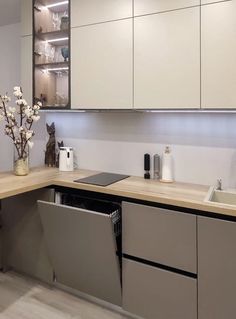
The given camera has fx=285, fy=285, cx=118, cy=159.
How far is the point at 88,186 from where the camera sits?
2.00 meters

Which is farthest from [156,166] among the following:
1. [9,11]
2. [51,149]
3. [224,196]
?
[9,11]

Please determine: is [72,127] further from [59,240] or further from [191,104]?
[191,104]

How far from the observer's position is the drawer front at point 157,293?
5.53 feet

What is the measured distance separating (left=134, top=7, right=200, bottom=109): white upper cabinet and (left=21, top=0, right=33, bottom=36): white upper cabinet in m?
1.03

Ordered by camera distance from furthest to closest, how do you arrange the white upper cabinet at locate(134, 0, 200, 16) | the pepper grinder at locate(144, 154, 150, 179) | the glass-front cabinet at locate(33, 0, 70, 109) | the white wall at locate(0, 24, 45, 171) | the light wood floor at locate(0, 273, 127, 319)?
the white wall at locate(0, 24, 45, 171)
the glass-front cabinet at locate(33, 0, 70, 109)
the pepper grinder at locate(144, 154, 150, 179)
the light wood floor at locate(0, 273, 127, 319)
the white upper cabinet at locate(134, 0, 200, 16)

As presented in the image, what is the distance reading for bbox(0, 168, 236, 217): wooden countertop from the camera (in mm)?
1625

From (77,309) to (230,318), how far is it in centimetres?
105

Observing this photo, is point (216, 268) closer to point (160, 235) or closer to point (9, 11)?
point (160, 235)

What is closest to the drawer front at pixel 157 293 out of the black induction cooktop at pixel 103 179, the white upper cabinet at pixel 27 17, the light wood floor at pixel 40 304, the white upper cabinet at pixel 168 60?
the light wood floor at pixel 40 304

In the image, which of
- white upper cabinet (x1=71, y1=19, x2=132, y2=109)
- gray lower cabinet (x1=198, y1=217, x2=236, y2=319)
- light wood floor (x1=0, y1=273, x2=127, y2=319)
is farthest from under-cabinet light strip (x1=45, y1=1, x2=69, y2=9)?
light wood floor (x1=0, y1=273, x2=127, y2=319)

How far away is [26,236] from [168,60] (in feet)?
5.65

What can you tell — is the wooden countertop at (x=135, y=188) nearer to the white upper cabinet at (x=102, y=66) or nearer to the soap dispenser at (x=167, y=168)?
the soap dispenser at (x=167, y=168)

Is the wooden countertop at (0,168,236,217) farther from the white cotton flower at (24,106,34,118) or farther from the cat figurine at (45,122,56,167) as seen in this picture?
the white cotton flower at (24,106,34,118)

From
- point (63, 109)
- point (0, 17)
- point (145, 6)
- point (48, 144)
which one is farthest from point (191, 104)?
point (0, 17)
